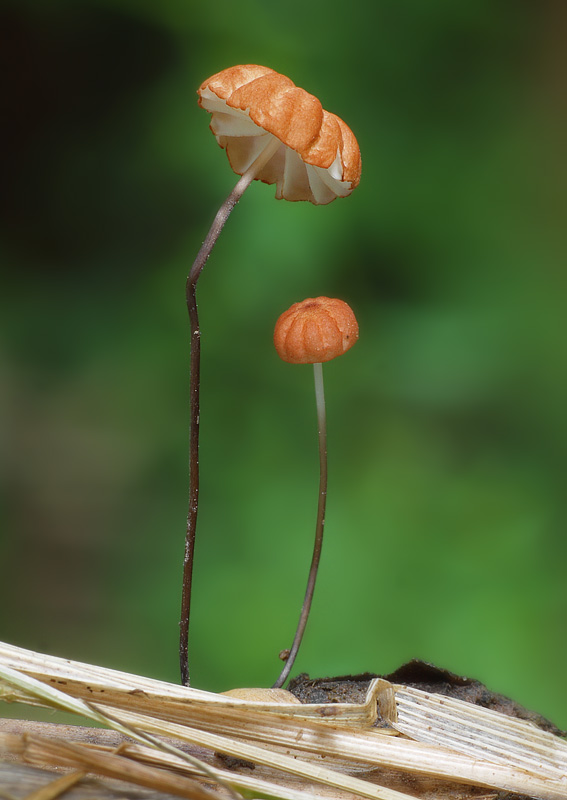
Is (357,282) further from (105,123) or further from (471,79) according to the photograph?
(105,123)

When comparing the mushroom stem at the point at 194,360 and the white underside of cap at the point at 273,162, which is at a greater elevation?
the white underside of cap at the point at 273,162

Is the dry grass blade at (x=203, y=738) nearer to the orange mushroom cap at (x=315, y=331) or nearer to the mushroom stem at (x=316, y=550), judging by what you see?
the mushroom stem at (x=316, y=550)

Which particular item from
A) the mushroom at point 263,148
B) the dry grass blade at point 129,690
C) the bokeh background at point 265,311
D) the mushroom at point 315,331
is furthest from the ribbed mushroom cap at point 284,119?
the bokeh background at point 265,311

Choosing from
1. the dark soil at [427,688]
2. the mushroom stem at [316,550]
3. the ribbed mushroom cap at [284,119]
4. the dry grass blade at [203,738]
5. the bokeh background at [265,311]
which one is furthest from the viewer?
the bokeh background at [265,311]

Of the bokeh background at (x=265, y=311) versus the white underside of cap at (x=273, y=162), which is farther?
the bokeh background at (x=265, y=311)

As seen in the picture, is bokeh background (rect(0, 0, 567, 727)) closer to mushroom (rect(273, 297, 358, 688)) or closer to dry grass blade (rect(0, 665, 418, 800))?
mushroom (rect(273, 297, 358, 688))

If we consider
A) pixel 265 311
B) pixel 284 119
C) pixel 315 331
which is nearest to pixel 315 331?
pixel 315 331

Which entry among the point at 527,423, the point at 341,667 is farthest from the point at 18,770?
the point at 527,423

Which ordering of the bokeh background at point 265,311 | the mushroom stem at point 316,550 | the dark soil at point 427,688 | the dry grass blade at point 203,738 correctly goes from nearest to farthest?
1. the dry grass blade at point 203,738
2. the dark soil at point 427,688
3. the mushroom stem at point 316,550
4. the bokeh background at point 265,311
